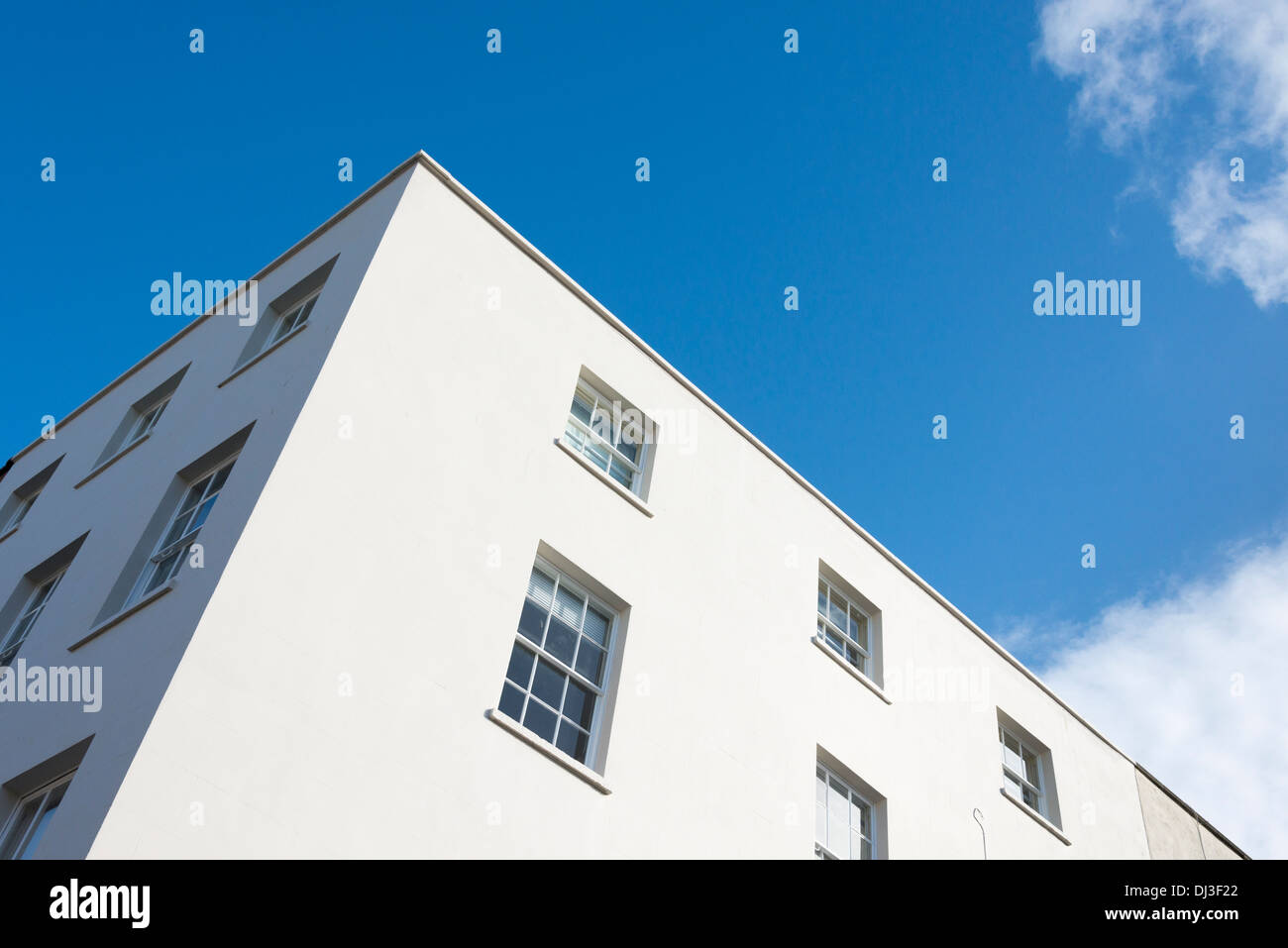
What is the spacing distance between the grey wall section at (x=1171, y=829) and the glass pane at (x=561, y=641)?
13.1 meters

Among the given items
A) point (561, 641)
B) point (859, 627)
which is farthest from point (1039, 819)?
point (561, 641)

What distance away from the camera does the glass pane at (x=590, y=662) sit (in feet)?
45.4

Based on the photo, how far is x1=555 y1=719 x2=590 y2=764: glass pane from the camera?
42.5ft

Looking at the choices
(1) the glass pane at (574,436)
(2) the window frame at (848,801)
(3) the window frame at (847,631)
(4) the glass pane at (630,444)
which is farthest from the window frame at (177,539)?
(3) the window frame at (847,631)

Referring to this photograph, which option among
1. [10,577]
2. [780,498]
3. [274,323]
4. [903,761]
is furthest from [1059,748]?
[10,577]

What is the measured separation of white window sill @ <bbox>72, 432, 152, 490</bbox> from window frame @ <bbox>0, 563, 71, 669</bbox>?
5.20 ft

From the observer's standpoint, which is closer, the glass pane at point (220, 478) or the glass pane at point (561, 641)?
→ the glass pane at point (561, 641)

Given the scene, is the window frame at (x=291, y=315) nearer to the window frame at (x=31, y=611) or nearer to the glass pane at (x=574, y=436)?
the glass pane at (x=574, y=436)

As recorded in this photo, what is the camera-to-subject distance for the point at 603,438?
1647 centimetres

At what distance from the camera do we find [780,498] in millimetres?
18328

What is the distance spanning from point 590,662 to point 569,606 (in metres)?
0.71
